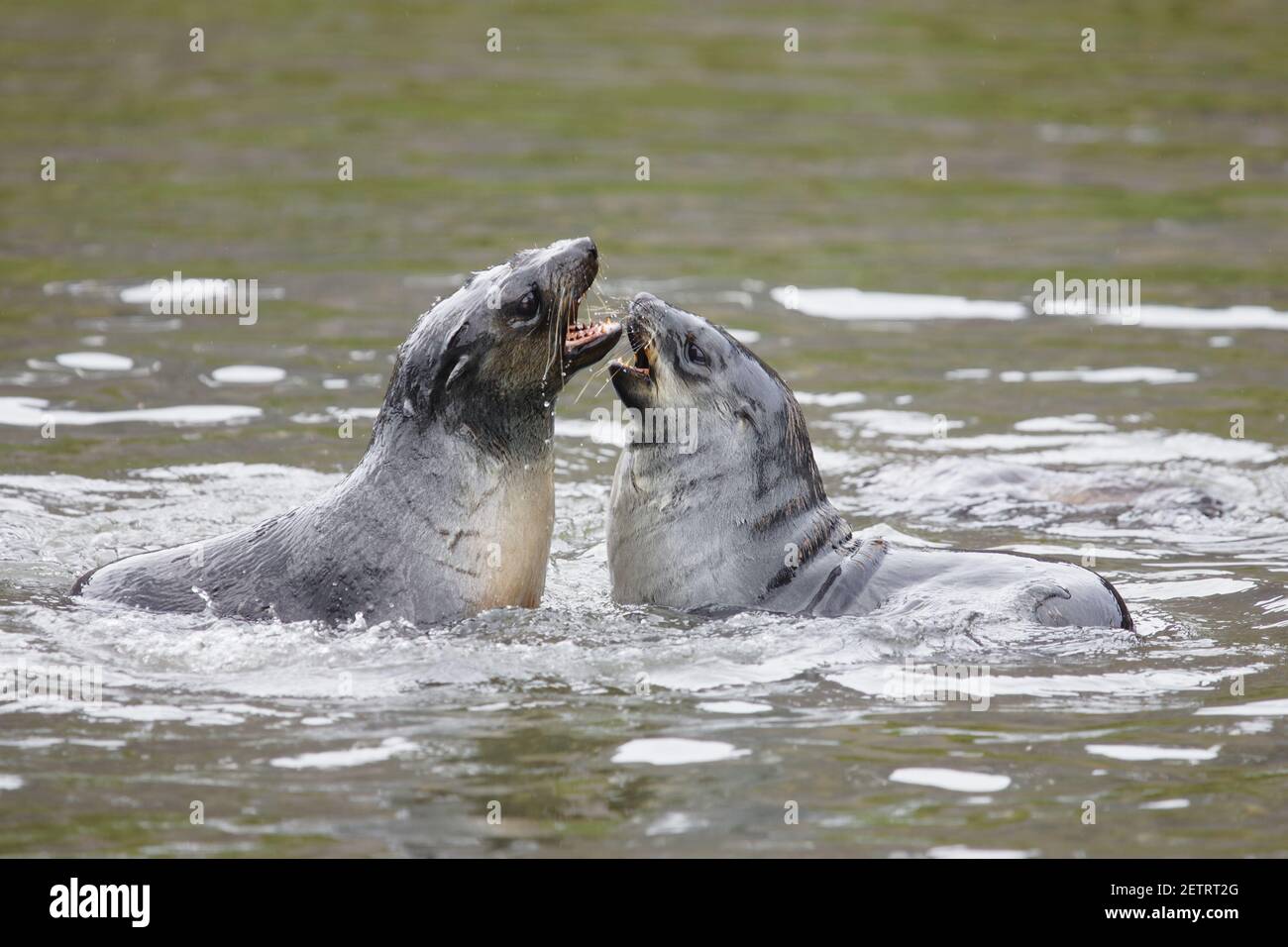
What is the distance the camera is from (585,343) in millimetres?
8844

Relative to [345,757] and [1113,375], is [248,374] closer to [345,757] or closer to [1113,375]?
[1113,375]

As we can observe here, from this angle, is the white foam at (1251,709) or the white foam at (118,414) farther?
the white foam at (118,414)

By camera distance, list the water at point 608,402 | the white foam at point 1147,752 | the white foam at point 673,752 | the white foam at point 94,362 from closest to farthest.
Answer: the water at point 608,402, the white foam at point 673,752, the white foam at point 1147,752, the white foam at point 94,362

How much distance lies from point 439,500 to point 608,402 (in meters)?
6.59

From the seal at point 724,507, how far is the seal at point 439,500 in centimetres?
41

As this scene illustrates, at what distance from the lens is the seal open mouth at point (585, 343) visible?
8.84 meters

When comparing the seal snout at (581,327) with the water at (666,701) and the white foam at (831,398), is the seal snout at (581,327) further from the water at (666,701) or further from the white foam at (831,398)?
the white foam at (831,398)

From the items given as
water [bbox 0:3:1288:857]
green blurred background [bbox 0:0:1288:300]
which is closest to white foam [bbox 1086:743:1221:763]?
water [bbox 0:3:1288:857]

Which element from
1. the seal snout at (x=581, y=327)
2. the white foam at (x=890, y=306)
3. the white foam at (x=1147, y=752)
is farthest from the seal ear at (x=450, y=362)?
the white foam at (x=890, y=306)

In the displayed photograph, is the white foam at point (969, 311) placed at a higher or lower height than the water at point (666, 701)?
higher

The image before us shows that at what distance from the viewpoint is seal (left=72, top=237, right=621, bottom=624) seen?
338 inches

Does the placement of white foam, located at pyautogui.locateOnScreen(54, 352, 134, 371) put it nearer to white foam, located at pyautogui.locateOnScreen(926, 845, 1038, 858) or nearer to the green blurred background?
the green blurred background
